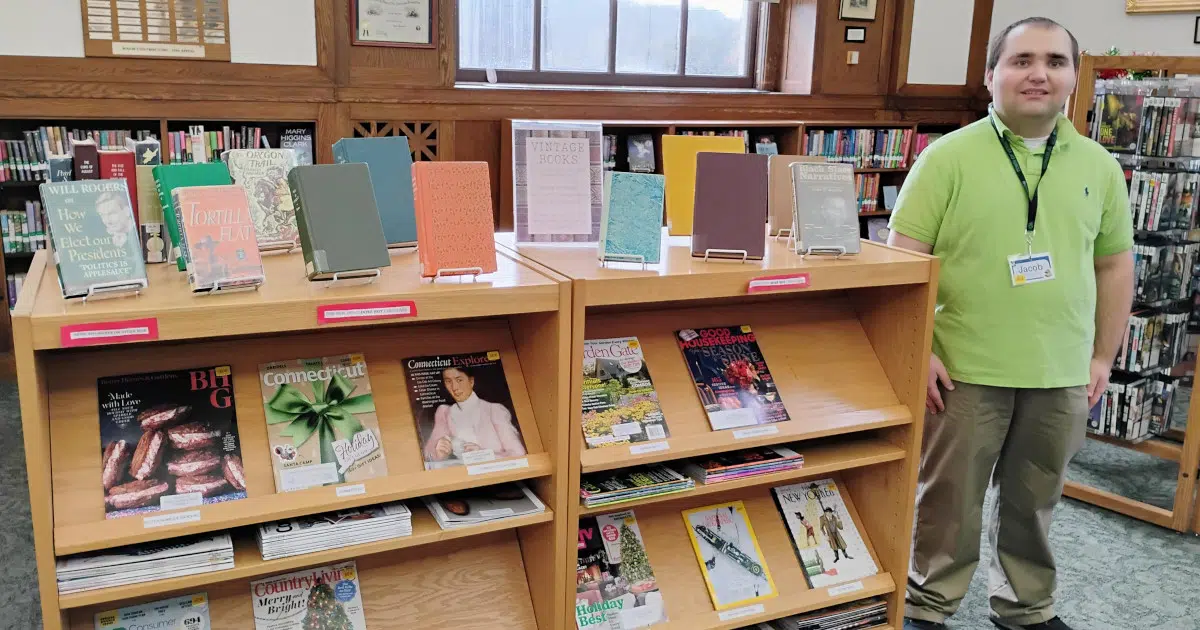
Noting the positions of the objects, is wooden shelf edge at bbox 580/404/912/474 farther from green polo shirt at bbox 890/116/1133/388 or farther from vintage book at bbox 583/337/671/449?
green polo shirt at bbox 890/116/1133/388

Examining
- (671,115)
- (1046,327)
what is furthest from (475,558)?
(671,115)

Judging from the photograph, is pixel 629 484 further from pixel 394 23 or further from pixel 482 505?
pixel 394 23

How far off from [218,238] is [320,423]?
0.44 metres

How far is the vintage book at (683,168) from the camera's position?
2.40 meters

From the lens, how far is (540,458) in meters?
2.08

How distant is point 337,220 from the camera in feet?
6.06

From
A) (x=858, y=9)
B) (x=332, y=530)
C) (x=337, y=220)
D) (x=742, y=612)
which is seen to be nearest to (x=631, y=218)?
(x=337, y=220)

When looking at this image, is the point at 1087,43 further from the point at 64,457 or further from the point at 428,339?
the point at 64,457

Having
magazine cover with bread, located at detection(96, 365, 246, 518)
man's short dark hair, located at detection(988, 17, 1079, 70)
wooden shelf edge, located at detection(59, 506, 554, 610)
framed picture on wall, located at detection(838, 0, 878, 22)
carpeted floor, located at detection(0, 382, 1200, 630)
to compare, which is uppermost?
framed picture on wall, located at detection(838, 0, 878, 22)

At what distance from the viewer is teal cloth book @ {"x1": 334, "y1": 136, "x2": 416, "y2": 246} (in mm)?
2141

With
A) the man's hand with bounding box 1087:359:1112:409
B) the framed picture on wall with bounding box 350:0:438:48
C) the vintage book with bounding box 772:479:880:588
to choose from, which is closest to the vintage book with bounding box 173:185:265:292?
the vintage book with bounding box 772:479:880:588

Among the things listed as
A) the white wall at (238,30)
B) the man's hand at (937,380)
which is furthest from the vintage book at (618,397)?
the white wall at (238,30)

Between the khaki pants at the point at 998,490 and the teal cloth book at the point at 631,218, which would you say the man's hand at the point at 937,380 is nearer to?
A: the khaki pants at the point at 998,490

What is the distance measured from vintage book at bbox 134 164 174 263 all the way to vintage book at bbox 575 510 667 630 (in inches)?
43.9
